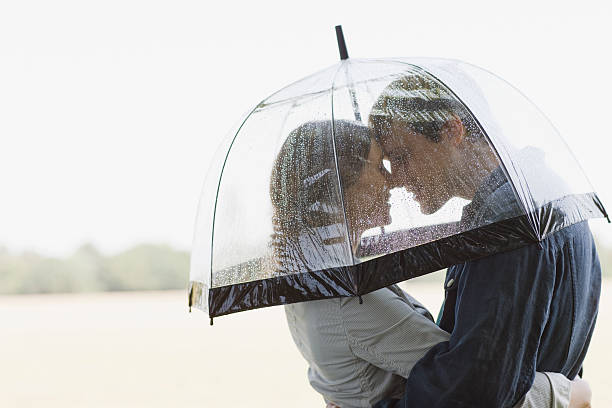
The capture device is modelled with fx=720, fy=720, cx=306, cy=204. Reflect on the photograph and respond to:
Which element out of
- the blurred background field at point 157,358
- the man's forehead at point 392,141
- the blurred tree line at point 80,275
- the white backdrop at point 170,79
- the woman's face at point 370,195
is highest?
the white backdrop at point 170,79

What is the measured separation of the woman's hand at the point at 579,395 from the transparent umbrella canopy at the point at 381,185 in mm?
377

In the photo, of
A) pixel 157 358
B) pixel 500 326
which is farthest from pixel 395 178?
pixel 157 358

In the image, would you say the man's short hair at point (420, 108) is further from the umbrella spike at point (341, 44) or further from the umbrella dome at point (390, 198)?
the umbrella spike at point (341, 44)

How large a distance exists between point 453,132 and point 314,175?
0.32 meters

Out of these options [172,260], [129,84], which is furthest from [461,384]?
[129,84]

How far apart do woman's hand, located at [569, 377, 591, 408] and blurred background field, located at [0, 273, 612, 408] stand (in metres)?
5.12

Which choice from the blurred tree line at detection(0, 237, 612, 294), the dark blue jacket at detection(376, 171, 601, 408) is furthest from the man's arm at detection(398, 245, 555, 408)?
the blurred tree line at detection(0, 237, 612, 294)

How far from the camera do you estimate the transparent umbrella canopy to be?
150 centimetres

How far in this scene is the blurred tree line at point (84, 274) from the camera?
14867 mm

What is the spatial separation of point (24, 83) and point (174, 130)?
492cm

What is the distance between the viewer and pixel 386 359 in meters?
1.53

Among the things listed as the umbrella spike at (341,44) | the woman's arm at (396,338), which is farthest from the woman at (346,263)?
the umbrella spike at (341,44)

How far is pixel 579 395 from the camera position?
1.60m

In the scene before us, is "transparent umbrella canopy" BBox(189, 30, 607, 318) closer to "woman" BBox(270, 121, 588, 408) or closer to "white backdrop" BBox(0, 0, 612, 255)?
"woman" BBox(270, 121, 588, 408)
